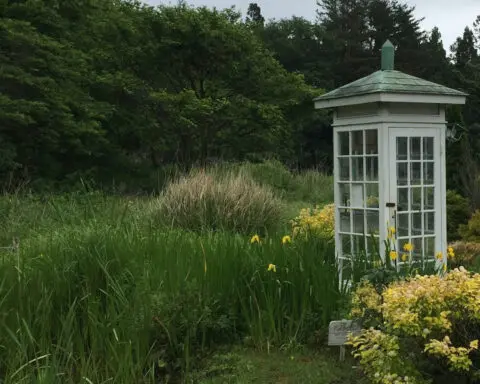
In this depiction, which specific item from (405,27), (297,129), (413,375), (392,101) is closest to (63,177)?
(297,129)

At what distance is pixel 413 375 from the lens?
2688mm

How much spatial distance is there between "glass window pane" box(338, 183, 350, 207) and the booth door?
421 mm

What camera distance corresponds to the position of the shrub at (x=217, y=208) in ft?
25.7

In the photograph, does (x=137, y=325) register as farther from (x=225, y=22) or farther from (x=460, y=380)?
(x=225, y=22)

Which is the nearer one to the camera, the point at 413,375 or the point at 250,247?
the point at 413,375

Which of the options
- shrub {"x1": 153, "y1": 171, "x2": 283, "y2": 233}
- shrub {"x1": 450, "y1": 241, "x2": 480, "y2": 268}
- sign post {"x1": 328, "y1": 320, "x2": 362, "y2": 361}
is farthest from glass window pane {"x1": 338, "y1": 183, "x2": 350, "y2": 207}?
shrub {"x1": 153, "y1": 171, "x2": 283, "y2": 233}

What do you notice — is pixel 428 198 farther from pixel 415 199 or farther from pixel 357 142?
pixel 357 142

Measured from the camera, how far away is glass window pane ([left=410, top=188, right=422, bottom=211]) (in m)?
4.42

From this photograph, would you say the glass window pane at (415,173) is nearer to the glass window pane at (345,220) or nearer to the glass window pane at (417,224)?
the glass window pane at (417,224)

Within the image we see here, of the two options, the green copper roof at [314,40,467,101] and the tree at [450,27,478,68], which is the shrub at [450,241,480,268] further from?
the tree at [450,27,478,68]

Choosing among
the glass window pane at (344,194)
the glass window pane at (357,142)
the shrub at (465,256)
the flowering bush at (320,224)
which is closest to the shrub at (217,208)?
the flowering bush at (320,224)

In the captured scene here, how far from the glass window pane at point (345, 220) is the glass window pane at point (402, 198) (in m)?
0.41

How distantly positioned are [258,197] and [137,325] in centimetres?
506

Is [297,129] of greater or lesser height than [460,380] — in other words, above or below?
above
